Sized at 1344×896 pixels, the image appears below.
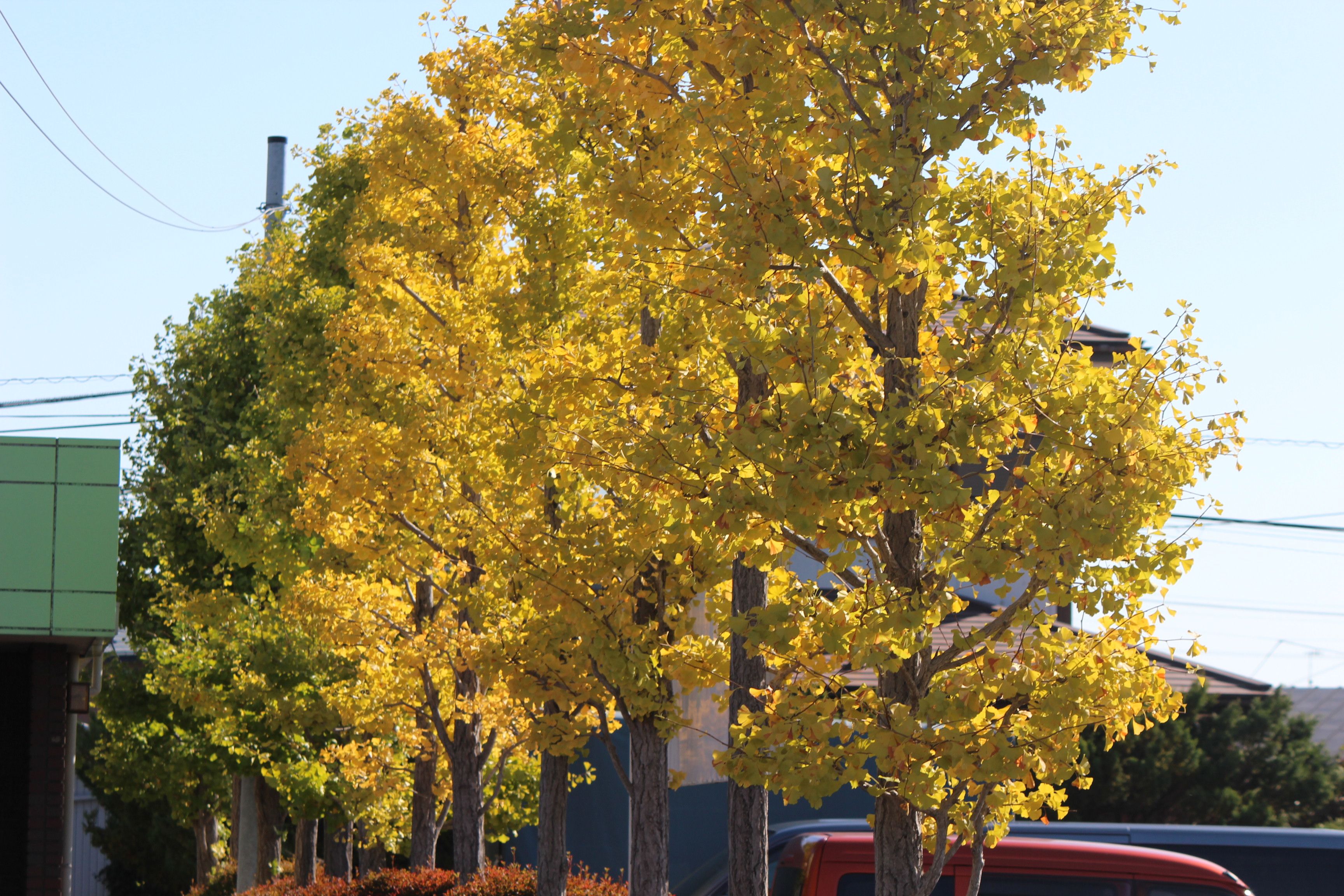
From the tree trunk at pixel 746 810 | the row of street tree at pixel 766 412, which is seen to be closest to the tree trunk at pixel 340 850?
the row of street tree at pixel 766 412

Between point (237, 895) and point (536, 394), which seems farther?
point (237, 895)

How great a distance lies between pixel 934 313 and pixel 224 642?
16.9m

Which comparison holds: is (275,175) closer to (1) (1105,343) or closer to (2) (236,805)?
(2) (236,805)

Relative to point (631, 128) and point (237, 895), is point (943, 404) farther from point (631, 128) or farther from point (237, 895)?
point (237, 895)

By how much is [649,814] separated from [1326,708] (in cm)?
3776

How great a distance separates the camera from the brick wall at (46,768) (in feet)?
38.2

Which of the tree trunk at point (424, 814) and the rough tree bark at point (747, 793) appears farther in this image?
the tree trunk at point (424, 814)

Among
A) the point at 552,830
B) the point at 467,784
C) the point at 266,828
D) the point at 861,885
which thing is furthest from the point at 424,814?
the point at 861,885

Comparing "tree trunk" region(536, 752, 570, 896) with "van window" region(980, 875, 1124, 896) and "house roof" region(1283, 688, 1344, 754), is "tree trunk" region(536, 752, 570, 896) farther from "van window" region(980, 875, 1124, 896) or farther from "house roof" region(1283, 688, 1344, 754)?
"house roof" region(1283, 688, 1344, 754)

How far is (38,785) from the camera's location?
11859mm

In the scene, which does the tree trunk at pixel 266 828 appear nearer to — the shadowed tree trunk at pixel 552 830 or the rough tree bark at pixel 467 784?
the rough tree bark at pixel 467 784

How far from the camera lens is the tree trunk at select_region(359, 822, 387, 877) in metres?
21.3

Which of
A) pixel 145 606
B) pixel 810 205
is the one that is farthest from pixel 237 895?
pixel 810 205

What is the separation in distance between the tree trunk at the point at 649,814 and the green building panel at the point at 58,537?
453 centimetres
